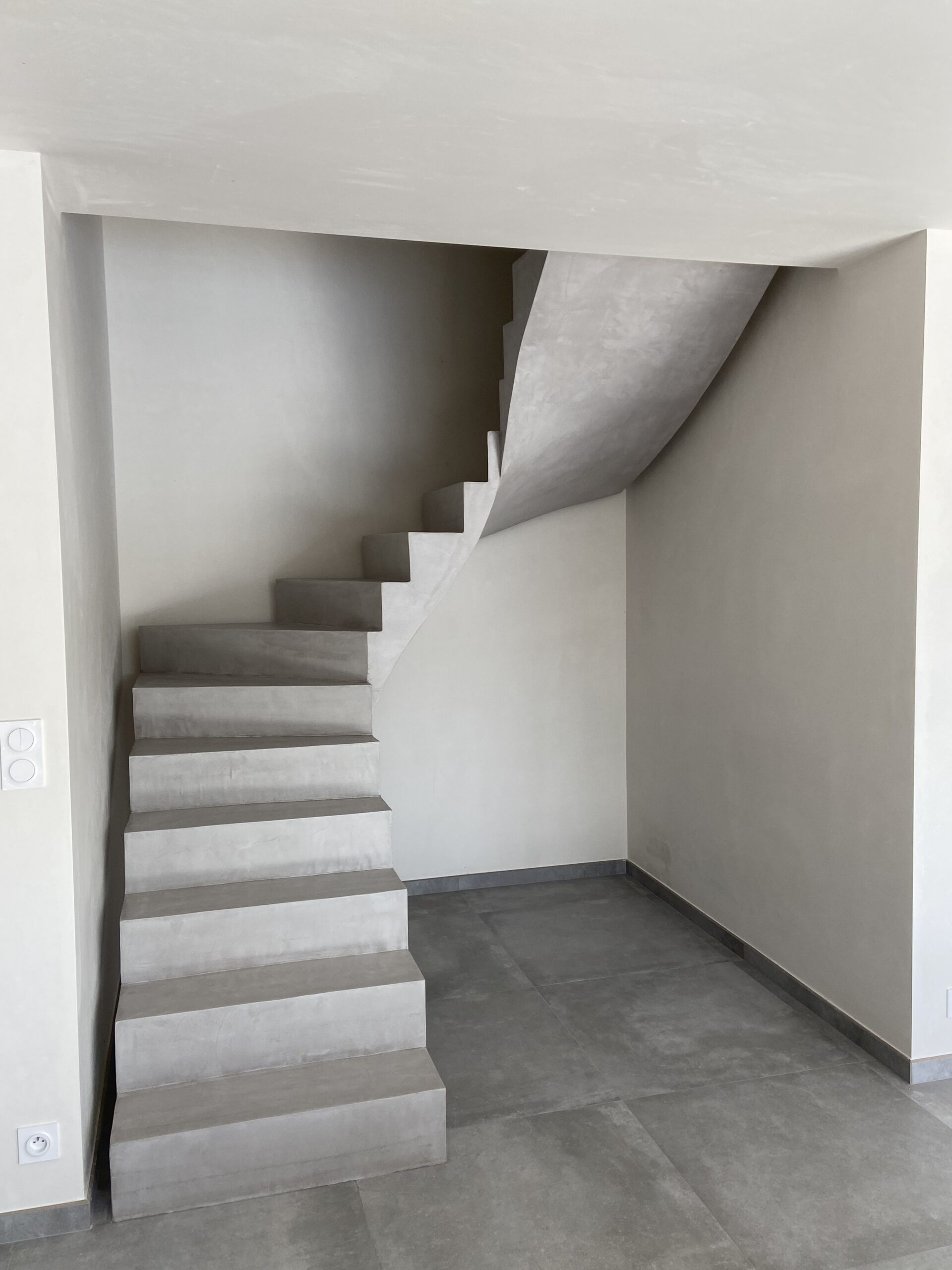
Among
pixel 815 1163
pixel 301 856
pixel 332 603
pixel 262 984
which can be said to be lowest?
pixel 815 1163

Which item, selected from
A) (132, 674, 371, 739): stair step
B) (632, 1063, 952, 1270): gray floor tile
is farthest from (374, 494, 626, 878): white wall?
(632, 1063, 952, 1270): gray floor tile

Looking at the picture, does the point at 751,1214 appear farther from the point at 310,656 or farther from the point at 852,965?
the point at 310,656

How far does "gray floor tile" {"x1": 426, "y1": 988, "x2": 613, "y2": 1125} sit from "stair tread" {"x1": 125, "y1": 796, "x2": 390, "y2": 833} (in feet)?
2.79

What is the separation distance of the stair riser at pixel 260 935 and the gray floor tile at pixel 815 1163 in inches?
36.8

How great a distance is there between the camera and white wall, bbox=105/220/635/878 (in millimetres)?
4207

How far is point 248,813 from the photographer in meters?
3.07

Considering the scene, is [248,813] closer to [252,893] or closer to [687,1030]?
[252,893]

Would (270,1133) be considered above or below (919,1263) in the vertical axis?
above

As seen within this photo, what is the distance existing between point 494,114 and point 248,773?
211cm

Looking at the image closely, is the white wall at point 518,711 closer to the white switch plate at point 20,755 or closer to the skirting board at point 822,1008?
the skirting board at point 822,1008

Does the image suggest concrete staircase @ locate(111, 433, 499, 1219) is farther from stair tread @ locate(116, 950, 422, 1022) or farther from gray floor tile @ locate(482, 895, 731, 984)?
→ gray floor tile @ locate(482, 895, 731, 984)

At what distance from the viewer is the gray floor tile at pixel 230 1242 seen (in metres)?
2.20

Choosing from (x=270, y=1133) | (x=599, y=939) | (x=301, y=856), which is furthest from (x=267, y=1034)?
(x=599, y=939)

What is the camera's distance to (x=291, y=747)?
3.20 meters
